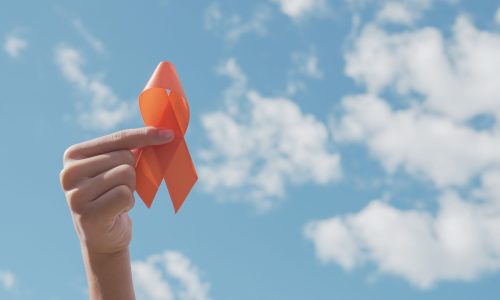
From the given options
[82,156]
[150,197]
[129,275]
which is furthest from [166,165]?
[129,275]

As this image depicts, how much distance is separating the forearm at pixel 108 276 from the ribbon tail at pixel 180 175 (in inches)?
18.7

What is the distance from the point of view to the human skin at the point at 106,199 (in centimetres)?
327

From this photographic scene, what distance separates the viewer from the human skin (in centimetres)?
327

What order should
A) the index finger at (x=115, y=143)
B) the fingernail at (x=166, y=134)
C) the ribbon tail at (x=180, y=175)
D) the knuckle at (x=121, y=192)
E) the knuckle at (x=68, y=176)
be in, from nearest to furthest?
the knuckle at (x=121, y=192) < the knuckle at (x=68, y=176) < the index finger at (x=115, y=143) < the fingernail at (x=166, y=134) < the ribbon tail at (x=180, y=175)

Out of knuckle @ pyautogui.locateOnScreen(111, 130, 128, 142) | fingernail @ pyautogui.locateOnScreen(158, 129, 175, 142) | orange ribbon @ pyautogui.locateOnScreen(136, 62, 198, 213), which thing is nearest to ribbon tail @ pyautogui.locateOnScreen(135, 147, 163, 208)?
orange ribbon @ pyautogui.locateOnScreen(136, 62, 198, 213)

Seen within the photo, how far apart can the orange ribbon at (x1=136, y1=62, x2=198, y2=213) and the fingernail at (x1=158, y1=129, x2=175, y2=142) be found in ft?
0.25

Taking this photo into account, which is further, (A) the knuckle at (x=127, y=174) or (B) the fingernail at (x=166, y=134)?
(B) the fingernail at (x=166, y=134)

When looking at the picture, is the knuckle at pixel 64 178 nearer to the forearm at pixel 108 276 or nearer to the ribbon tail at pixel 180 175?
the forearm at pixel 108 276

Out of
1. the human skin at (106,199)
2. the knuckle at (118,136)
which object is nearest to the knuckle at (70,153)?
the human skin at (106,199)

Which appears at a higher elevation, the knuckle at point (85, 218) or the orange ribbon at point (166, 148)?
the orange ribbon at point (166, 148)

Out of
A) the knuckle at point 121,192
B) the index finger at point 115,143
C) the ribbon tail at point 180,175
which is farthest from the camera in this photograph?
the ribbon tail at point 180,175

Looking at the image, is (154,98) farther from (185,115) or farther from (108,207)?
(108,207)

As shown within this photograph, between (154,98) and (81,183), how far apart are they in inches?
30.5

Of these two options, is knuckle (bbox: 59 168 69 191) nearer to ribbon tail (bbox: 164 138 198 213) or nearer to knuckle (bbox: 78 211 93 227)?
knuckle (bbox: 78 211 93 227)
